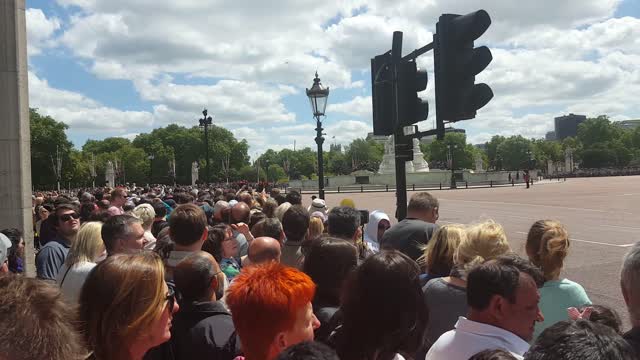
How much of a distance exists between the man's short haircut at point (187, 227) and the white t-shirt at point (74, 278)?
79cm

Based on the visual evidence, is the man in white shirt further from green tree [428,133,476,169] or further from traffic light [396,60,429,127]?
green tree [428,133,476,169]

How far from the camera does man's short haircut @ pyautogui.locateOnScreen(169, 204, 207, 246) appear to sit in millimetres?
5008

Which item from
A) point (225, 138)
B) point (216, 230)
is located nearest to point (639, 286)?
point (216, 230)

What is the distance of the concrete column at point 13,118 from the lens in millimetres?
6723

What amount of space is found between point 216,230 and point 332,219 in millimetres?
1340

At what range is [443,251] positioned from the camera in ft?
Result: 13.6

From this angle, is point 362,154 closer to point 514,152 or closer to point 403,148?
point 514,152

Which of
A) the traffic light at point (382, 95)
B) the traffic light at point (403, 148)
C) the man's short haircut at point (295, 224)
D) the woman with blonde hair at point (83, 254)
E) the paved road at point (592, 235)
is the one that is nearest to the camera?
the woman with blonde hair at point (83, 254)

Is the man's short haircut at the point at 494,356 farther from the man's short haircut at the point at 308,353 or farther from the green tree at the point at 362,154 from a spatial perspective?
the green tree at the point at 362,154

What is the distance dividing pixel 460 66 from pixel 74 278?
4.39 m

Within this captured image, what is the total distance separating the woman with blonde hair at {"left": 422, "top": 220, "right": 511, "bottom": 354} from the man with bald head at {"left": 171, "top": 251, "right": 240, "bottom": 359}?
133 centimetres

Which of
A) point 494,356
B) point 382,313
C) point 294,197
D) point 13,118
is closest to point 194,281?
point 382,313

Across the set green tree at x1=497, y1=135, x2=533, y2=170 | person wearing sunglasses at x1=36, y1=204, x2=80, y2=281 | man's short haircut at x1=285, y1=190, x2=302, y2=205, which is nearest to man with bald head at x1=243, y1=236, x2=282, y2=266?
person wearing sunglasses at x1=36, y1=204, x2=80, y2=281

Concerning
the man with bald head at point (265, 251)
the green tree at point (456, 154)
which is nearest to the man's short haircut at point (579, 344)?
the man with bald head at point (265, 251)
